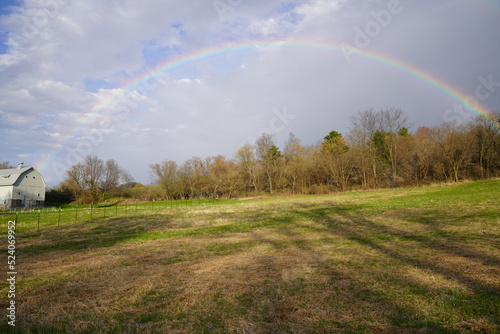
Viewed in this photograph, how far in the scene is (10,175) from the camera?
202 ft

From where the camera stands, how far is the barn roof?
59.5 m

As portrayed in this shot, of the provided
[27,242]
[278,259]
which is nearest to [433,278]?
[278,259]

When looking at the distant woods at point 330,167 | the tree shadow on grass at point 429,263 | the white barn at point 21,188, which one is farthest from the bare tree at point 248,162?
the tree shadow on grass at point 429,263

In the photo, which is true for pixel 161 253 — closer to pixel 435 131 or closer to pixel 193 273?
pixel 193 273

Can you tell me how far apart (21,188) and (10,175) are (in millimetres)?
3924

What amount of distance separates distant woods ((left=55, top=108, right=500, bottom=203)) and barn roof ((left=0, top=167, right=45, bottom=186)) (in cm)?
1542

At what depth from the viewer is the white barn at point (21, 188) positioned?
5912cm

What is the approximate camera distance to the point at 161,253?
481 inches

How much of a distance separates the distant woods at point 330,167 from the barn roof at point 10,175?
1542cm

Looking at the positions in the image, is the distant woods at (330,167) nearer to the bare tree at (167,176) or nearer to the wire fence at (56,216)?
the bare tree at (167,176)

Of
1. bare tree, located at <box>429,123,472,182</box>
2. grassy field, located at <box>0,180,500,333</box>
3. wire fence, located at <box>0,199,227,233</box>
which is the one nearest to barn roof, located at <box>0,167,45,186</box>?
wire fence, located at <box>0,199,227,233</box>

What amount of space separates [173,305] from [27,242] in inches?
641

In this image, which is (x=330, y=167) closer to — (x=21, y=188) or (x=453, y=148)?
(x=453, y=148)

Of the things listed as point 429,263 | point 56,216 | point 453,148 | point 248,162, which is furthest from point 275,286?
point 248,162
